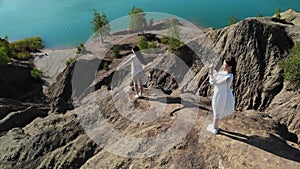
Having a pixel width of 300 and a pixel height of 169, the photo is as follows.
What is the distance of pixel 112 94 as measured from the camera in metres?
13.4

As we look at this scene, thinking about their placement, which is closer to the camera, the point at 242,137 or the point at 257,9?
the point at 242,137

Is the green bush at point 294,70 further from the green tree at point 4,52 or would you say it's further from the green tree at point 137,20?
the green tree at point 137,20

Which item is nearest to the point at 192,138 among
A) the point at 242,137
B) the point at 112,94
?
the point at 242,137

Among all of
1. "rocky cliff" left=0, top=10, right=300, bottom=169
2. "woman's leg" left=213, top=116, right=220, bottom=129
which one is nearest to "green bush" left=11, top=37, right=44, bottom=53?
"rocky cliff" left=0, top=10, right=300, bottom=169

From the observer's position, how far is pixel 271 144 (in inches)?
360

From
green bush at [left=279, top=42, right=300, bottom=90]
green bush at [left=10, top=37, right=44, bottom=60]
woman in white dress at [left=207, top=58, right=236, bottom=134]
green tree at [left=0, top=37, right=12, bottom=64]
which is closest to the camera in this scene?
woman in white dress at [left=207, top=58, right=236, bottom=134]

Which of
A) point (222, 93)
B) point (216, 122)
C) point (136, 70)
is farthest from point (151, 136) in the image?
point (136, 70)

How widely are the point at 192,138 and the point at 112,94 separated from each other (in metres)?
5.23

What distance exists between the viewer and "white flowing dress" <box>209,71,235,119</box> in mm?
8578

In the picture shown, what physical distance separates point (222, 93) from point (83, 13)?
65510mm

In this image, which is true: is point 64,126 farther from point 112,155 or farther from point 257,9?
point 257,9

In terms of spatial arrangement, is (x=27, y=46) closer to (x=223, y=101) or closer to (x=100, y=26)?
(x=100, y=26)

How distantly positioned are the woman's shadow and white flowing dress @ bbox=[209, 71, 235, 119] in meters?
0.98

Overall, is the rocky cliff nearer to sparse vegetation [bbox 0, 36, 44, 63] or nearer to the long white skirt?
the long white skirt
